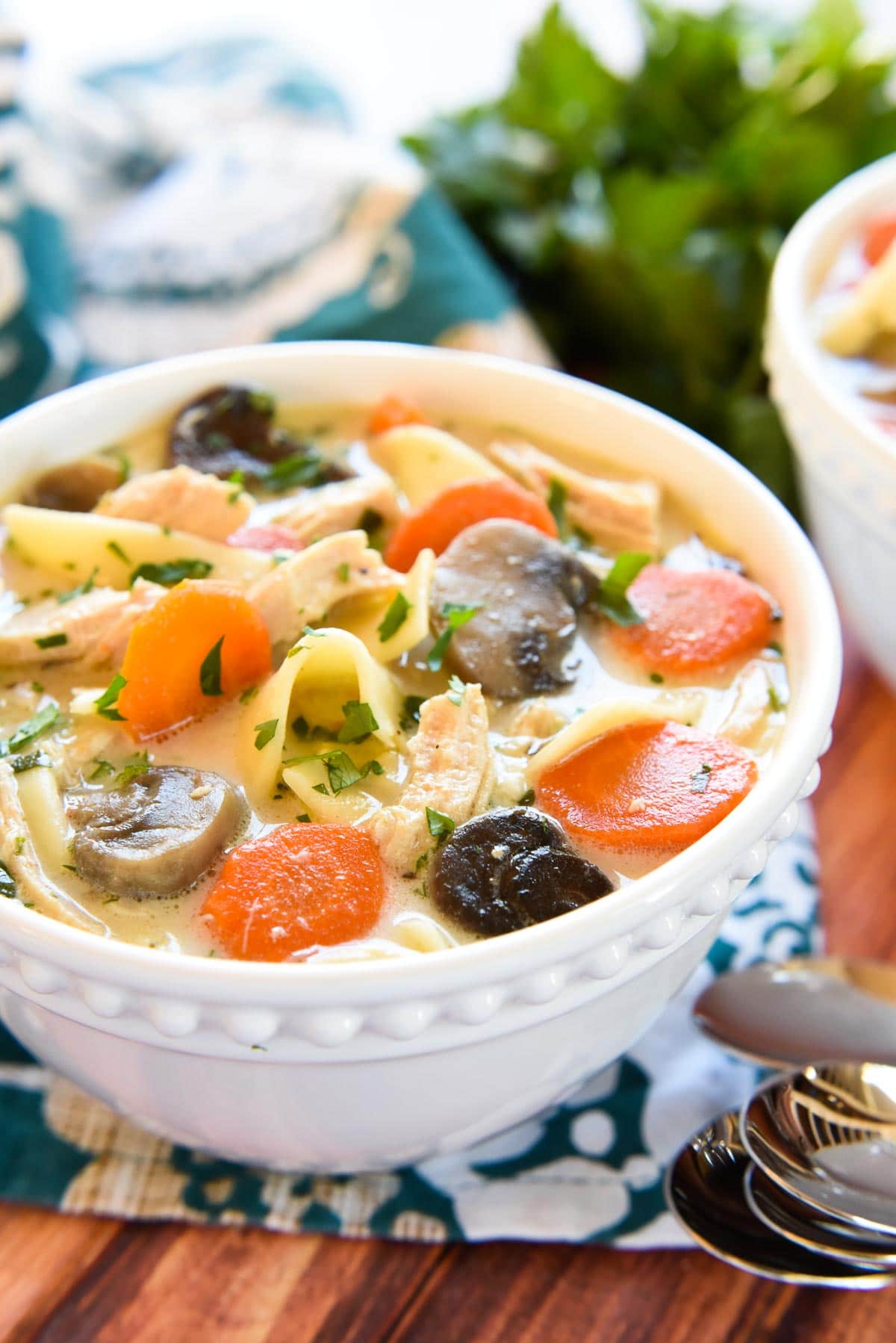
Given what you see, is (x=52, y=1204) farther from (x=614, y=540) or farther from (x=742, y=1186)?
(x=614, y=540)

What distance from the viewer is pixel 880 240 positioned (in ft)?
9.09

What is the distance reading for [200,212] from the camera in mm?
3318

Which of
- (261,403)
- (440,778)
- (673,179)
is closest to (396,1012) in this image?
(440,778)

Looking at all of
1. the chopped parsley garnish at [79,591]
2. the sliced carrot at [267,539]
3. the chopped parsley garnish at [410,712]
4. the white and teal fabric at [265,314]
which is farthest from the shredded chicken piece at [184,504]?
the white and teal fabric at [265,314]

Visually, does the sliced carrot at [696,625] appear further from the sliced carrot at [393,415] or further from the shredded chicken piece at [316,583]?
the sliced carrot at [393,415]

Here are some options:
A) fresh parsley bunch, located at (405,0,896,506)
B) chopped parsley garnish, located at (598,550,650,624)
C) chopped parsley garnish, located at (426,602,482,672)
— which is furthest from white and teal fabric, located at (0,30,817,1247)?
chopped parsley garnish, located at (426,602,482,672)

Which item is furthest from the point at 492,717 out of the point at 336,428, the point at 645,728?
the point at 336,428

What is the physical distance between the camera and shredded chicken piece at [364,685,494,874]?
166 cm

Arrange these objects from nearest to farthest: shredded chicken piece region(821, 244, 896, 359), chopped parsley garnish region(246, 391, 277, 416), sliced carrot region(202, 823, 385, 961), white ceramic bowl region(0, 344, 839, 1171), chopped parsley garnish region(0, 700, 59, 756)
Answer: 1. white ceramic bowl region(0, 344, 839, 1171)
2. sliced carrot region(202, 823, 385, 961)
3. chopped parsley garnish region(0, 700, 59, 756)
4. chopped parsley garnish region(246, 391, 277, 416)
5. shredded chicken piece region(821, 244, 896, 359)

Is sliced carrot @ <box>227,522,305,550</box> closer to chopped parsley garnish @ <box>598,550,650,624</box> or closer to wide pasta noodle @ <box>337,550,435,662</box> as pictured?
wide pasta noodle @ <box>337,550,435,662</box>

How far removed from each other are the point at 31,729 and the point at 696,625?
974 mm

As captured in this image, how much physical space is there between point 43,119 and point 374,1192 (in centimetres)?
289

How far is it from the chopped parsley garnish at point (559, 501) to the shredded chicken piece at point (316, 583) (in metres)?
0.36

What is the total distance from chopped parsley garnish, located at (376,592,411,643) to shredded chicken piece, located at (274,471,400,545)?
274 mm
